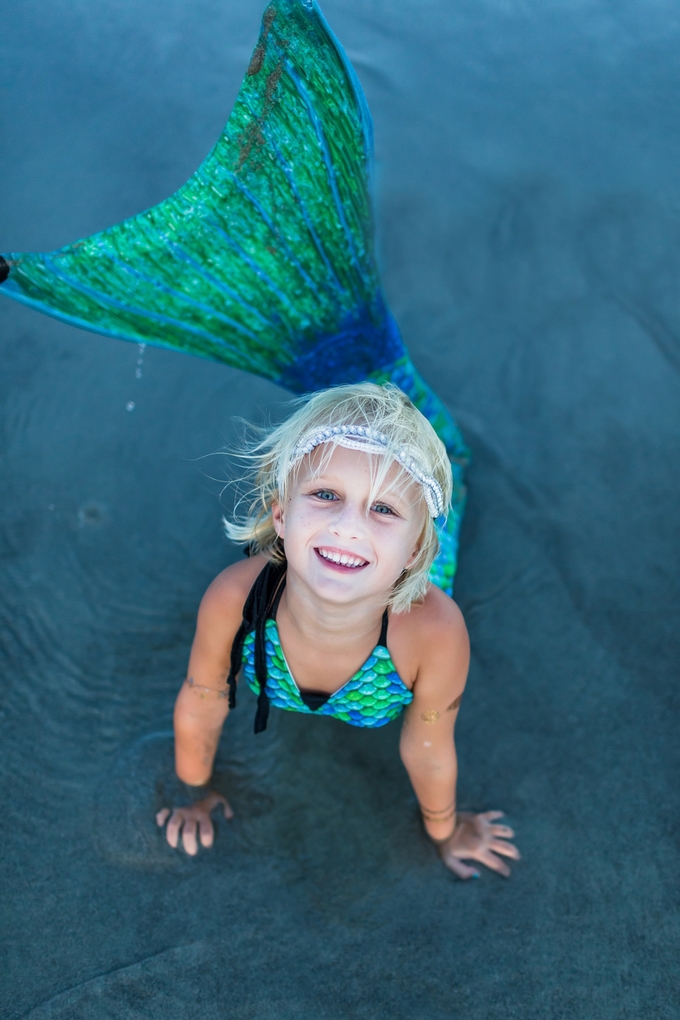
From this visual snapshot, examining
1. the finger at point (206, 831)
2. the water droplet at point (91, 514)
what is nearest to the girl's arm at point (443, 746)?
the finger at point (206, 831)

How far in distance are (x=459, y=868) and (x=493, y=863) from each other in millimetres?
79

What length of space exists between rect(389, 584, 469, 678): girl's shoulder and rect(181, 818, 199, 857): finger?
63 centimetres

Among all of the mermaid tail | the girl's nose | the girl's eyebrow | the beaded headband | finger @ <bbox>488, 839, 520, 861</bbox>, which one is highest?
the mermaid tail

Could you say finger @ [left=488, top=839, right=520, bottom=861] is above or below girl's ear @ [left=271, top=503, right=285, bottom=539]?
below

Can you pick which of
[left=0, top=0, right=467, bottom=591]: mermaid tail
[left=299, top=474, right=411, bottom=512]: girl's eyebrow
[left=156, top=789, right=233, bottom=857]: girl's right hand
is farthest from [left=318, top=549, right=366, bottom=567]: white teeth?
[left=156, top=789, right=233, bottom=857]: girl's right hand

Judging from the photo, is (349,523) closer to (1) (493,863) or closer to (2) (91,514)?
(1) (493,863)

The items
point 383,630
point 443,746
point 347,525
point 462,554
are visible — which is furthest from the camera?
point 462,554

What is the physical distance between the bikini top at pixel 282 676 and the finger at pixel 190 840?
311 millimetres

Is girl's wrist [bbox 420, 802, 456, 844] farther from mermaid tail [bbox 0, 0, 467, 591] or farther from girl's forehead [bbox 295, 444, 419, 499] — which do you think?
girl's forehead [bbox 295, 444, 419, 499]

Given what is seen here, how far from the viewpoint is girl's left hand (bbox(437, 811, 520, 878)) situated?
177 centimetres

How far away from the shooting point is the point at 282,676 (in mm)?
1670

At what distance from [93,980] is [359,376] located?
1.47 metres

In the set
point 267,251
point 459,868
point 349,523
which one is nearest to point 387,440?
point 349,523

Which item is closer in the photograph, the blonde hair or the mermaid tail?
the blonde hair
